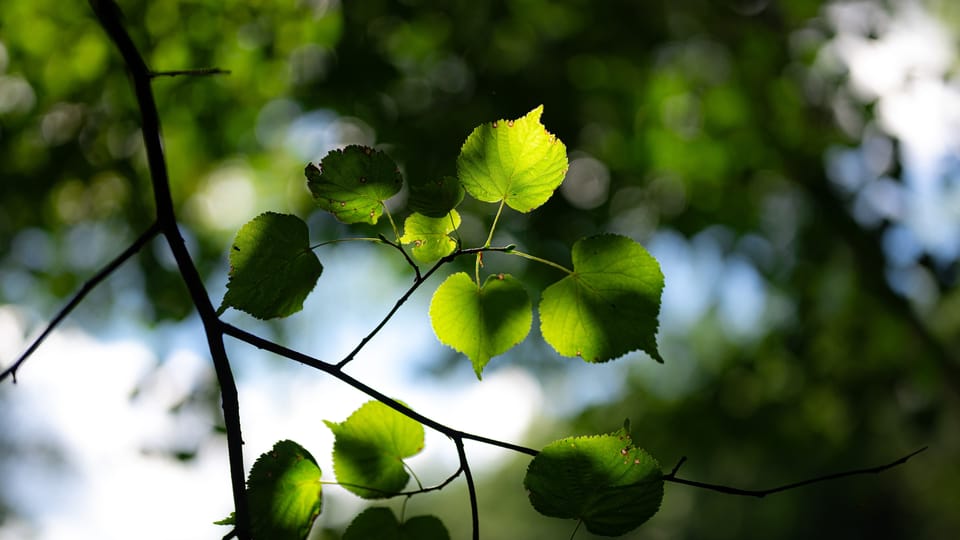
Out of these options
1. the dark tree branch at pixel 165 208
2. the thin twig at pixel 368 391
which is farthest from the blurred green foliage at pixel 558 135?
the thin twig at pixel 368 391

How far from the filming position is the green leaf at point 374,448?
45 centimetres

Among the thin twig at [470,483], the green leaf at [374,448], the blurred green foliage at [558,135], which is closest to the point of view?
the thin twig at [470,483]

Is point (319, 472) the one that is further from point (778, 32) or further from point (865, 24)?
point (778, 32)

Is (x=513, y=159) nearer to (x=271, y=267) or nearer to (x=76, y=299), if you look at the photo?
(x=271, y=267)

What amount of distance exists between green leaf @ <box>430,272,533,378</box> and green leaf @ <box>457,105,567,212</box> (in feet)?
0.21

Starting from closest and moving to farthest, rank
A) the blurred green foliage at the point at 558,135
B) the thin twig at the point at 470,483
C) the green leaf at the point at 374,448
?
the thin twig at the point at 470,483 → the green leaf at the point at 374,448 → the blurred green foliage at the point at 558,135

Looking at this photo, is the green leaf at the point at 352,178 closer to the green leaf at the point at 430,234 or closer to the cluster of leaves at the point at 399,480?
the green leaf at the point at 430,234

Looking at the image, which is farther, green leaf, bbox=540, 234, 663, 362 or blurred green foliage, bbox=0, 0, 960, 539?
blurred green foliage, bbox=0, 0, 960, 539

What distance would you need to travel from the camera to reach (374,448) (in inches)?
18.1

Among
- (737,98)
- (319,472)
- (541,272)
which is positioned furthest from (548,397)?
(319,472)

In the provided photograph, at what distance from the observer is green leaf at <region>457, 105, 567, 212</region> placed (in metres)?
0.40

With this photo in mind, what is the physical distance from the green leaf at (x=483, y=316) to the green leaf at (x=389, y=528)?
11cm

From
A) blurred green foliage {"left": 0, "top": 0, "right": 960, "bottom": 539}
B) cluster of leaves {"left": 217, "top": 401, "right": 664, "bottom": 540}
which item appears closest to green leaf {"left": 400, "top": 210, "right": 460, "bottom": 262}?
cluster of leaves {"left": 217, "top": 401, "right": 664, "bottom": 540}

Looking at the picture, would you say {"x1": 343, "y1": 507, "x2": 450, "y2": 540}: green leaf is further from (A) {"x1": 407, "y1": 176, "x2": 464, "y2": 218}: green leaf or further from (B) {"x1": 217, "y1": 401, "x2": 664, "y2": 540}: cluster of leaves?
(A) {"x1": 407, "y1": 176, "x2": 464, "y2": 218}: green leaf
